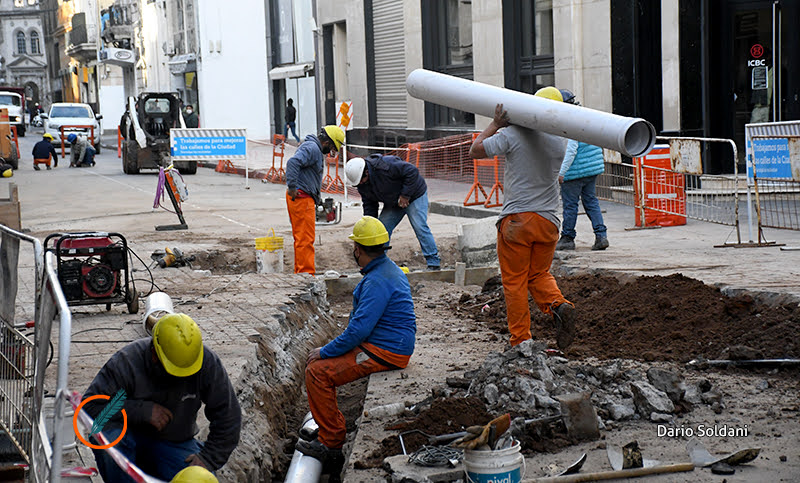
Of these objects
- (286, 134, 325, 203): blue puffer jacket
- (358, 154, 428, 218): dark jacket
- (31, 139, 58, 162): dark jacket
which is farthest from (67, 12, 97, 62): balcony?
(358, 154, 428, 218): dark jacket

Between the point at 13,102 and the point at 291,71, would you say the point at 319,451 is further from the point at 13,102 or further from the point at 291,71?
the point at 13,102

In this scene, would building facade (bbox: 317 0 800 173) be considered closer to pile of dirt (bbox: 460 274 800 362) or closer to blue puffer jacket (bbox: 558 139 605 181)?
blue puffer jacket (bbox: 558 139 605 181)

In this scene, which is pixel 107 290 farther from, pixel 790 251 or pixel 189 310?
pixel 790 251

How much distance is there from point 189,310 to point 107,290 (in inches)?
31.3

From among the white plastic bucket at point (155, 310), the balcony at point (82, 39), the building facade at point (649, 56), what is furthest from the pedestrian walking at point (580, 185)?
the balcony at point (82, 39)

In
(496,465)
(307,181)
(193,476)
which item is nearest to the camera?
(193,476)

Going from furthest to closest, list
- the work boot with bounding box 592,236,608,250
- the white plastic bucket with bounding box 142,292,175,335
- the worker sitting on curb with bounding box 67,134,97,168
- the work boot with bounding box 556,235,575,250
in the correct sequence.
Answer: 1. the worker sitting on curb with bounding box 67,134,97,168
2. the work boot with bounding box 556,235,575,250
3. the work boot with bounding box 592,236,608,250
4. the white plastic bucket with bounding box 142,292,175,335

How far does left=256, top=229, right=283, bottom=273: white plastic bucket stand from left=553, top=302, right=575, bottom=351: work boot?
221 inches

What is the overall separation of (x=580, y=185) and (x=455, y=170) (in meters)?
9.00

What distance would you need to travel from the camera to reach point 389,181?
1050cm

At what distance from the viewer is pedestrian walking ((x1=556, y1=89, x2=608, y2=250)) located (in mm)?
11016

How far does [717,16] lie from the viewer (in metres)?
15.9

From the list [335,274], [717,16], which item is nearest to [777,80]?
[717,16]

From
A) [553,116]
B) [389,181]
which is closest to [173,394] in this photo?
[553,116]
